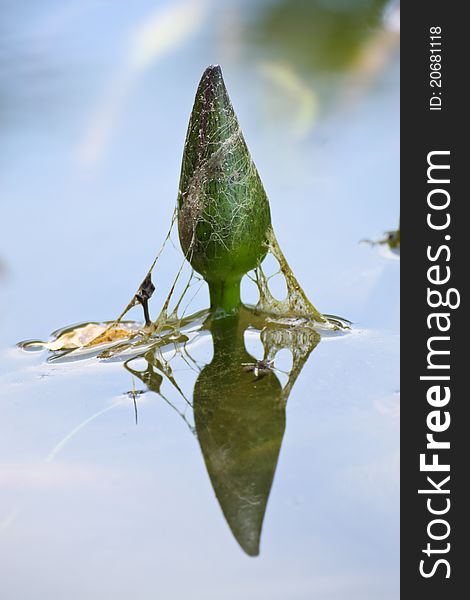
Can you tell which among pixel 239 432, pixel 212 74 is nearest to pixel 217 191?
pixel 212 74

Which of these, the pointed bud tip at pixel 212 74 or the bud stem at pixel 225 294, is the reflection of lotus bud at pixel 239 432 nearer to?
the bud stem at pixel 225 294

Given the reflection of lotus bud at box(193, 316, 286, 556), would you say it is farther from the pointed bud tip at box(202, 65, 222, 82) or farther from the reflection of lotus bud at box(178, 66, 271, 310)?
the pointed bud tip at box(202, 65, 222, 82)

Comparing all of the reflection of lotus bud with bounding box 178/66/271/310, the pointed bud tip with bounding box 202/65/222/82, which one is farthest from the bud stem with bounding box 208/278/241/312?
the pointed bud tip with bounding box 202/65/222/82

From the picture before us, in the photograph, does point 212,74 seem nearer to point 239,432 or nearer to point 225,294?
point 225,294

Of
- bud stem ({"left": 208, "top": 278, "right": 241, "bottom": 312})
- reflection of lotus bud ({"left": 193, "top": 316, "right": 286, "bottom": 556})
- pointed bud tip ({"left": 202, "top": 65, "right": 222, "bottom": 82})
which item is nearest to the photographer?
reflection of lotus bud ({"left": 193, "top": 316, "right": 286, "bottom": 556})

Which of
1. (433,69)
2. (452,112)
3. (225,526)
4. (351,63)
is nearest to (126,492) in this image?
(225,526)

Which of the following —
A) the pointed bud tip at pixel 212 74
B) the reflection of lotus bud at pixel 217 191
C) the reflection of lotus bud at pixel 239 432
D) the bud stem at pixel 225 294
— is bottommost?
the reflection of lotus bud at pixel 239 432

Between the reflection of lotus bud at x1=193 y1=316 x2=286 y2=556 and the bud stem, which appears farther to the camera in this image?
the bud stem

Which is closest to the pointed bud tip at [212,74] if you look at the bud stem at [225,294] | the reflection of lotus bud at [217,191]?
the reflection of lotus bud at [217,191]
